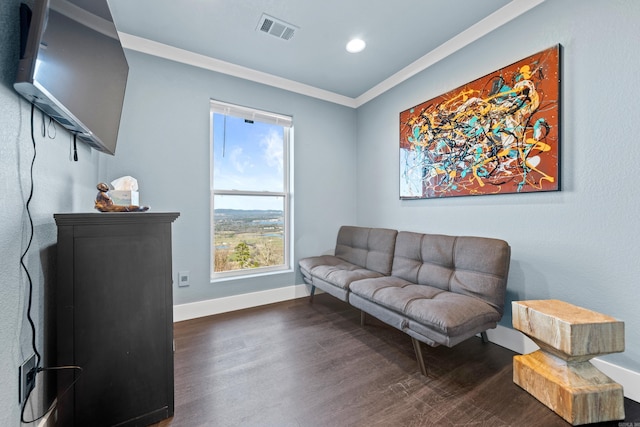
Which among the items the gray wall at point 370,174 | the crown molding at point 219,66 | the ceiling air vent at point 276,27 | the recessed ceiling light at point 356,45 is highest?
the recessed ceiling light at point 356,45

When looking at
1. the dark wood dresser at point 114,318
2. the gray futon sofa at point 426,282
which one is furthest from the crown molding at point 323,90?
the dark wood dresser at point 114,318

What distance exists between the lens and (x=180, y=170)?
2.53 metres

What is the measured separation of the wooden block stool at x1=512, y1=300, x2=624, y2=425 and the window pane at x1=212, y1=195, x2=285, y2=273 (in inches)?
97.5

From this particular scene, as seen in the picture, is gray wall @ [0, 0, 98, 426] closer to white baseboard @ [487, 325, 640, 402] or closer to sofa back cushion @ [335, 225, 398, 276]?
sofa back cushion @ [335, 225, 398, 276]

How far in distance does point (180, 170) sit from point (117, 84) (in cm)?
99

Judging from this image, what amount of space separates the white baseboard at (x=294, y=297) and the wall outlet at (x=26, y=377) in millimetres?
1471

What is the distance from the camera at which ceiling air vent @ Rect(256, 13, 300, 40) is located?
6.84ft

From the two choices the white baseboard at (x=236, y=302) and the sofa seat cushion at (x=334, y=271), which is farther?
the white baseboard at (x=236, y=302)

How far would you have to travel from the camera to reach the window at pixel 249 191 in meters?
2.79

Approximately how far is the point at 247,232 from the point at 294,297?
3.20 feet

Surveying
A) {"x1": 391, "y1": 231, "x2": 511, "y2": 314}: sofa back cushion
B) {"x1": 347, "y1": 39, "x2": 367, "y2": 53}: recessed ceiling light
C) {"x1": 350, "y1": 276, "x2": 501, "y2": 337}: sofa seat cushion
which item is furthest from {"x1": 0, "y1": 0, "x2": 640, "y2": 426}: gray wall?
{"x1": 347, "y1": 39, "x2": 367, "y2": 53}: recessed ceiling light

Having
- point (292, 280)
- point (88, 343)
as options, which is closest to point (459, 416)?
point (88, 343)

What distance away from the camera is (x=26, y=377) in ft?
3.22

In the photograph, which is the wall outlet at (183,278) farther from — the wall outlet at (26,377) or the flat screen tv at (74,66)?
the wall outlet at (26,377)
